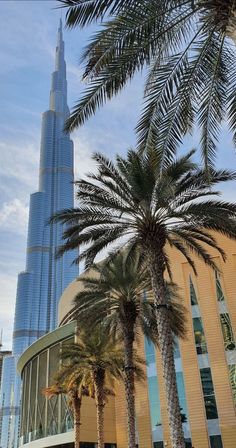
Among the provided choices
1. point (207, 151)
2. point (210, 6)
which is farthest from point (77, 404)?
point (210, 6)

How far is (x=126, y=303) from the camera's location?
2191 cm

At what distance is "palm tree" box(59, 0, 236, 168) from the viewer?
8406 mm

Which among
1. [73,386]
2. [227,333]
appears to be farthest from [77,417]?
[227,333]

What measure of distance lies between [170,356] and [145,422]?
2277 cm

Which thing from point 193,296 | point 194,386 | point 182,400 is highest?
point 193,296

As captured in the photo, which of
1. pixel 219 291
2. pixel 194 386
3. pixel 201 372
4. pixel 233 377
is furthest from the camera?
pixel 219 291

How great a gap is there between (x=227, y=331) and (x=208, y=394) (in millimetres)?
4885

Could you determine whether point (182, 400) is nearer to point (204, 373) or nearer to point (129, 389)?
point (204, 373)

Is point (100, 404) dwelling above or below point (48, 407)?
below

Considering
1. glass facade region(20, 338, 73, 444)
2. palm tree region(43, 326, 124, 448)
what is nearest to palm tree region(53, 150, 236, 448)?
palm tree region(43, 326, 124, 448)

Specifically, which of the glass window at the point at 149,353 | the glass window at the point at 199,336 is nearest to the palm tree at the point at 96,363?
the glass window at the point at 149,353

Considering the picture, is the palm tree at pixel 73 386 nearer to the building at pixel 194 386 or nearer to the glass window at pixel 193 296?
the building at pixel 194 386

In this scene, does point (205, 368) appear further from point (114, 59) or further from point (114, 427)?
point (114, 59)

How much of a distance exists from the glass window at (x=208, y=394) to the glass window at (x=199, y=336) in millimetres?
1556
